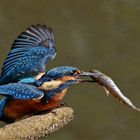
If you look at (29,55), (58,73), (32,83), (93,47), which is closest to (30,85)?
(32,83)

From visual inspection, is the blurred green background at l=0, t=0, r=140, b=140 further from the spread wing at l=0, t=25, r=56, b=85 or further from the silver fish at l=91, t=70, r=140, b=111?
the silver fish at l=91, t=70, r=140, b=111

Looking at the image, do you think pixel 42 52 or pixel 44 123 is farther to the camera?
pixel 42 52

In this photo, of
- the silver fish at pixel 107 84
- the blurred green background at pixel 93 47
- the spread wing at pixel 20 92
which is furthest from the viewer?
the blurred green background at pixel 93 47

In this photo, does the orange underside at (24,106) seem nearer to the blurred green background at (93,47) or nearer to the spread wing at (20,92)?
the spread wing at (20,92)

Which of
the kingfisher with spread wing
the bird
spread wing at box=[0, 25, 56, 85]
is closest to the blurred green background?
spread wing at box=[0, 25, 56, 85]

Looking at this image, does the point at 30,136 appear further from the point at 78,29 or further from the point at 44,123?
the point at 78,29

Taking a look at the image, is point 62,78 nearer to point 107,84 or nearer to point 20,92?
point 20,92

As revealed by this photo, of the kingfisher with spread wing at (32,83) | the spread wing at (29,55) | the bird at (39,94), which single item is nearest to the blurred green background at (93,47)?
the spread wing at (29,55)

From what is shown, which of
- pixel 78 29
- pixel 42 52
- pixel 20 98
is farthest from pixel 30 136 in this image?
pixel 78 29
